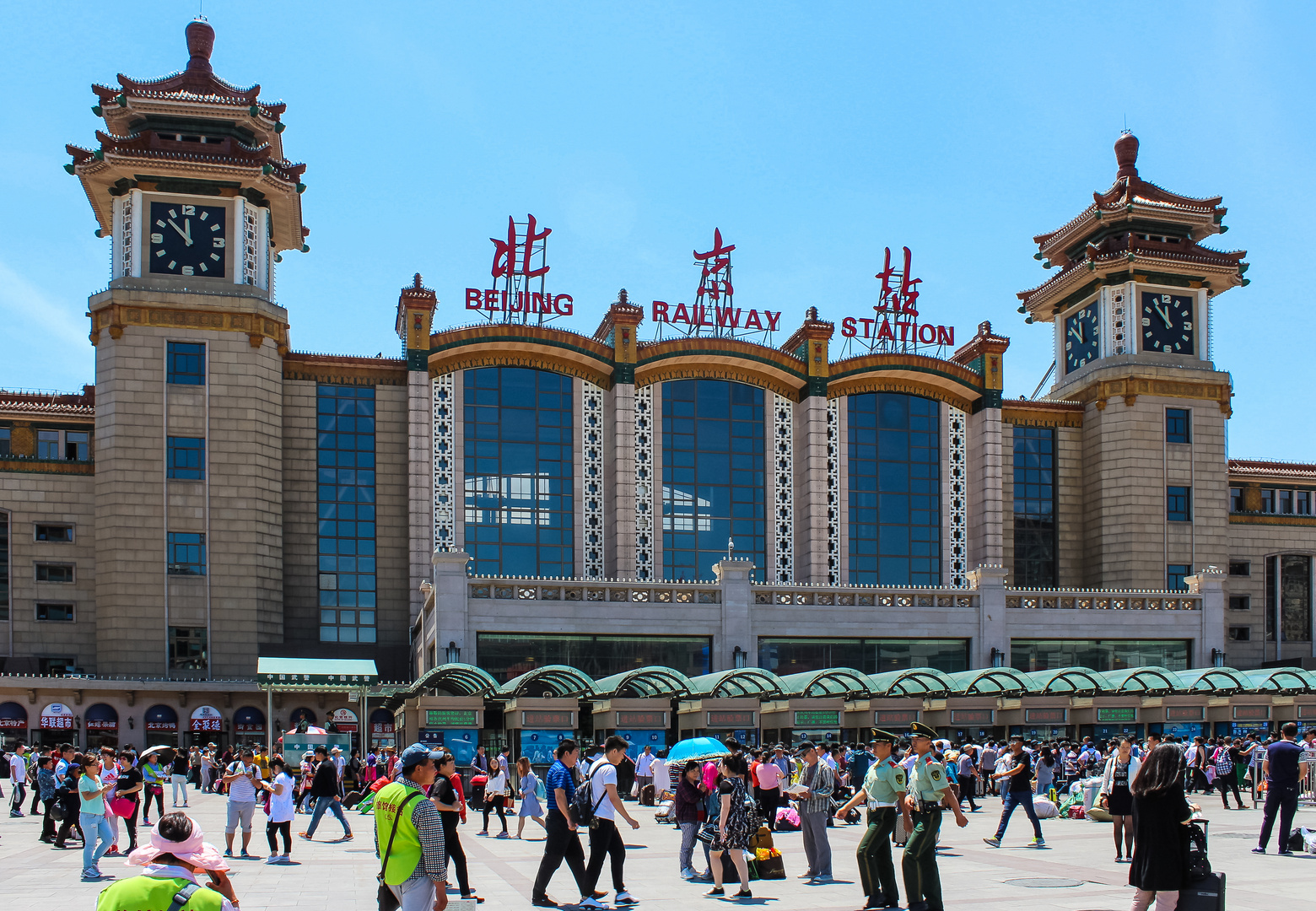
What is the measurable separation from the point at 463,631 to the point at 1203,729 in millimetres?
25320

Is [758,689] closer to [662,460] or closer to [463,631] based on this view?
[463,631]

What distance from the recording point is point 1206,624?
186ft

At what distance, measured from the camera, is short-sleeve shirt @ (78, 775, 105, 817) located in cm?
1953

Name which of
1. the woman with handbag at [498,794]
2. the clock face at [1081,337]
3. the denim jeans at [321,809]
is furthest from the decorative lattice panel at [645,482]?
the denim jeans at [321,809]

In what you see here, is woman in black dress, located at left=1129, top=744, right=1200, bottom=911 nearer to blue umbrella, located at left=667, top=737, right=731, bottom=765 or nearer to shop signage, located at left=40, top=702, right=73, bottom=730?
blue umbrella, located at left=667, top=737, right=731, bottom=765

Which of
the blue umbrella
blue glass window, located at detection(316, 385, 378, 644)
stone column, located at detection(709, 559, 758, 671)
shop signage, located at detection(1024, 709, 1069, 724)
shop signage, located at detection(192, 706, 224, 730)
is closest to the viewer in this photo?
the blue umbrella

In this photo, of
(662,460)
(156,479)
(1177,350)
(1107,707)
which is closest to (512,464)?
(662,460)

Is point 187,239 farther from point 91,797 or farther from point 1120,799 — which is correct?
point 1120,799

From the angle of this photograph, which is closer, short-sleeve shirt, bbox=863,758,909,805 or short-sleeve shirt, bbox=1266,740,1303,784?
short-sleeve shirt, bbox=863,758,909,805

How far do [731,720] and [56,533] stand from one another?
34262 millimetres

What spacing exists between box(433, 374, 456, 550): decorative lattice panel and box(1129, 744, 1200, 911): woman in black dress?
4894cm

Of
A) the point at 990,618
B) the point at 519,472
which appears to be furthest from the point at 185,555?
the point at 990,618

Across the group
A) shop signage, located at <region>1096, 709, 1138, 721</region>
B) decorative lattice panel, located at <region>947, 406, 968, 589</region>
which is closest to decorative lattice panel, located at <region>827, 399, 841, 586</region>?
decorative lattice panel, located at <region>947, 406, 968, 589</region>

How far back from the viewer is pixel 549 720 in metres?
38.7
